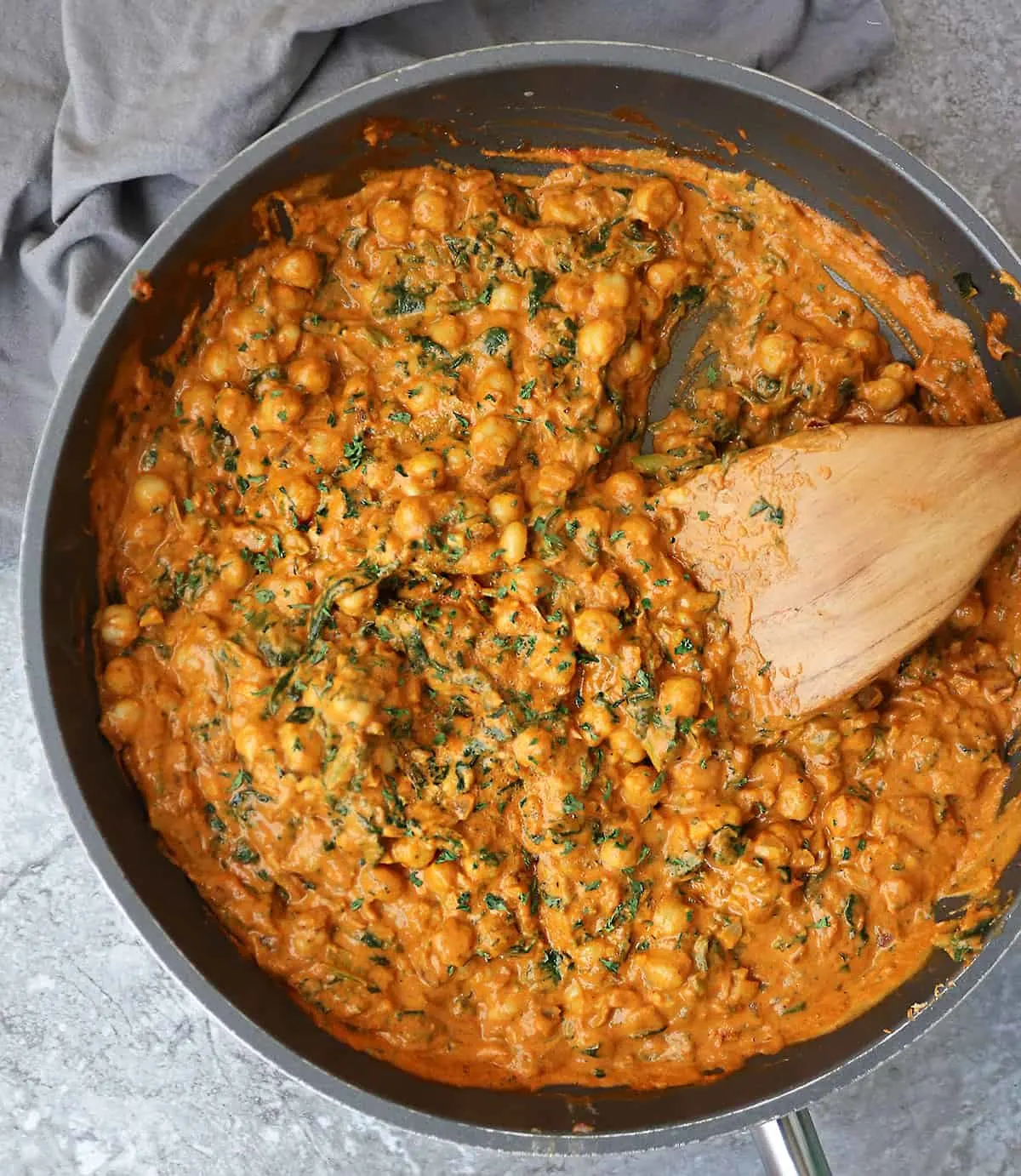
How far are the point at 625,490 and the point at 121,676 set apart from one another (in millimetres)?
1291

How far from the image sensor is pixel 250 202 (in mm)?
2643

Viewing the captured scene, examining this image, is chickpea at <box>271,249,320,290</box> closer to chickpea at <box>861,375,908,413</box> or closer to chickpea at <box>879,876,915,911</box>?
chickpea at <box>861,375,908,413</box>

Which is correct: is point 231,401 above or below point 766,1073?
above

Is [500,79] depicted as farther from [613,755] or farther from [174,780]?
[174,780]

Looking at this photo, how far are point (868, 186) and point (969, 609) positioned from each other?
1.13 metres

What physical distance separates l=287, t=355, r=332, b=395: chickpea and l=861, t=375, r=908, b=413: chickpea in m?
1.39

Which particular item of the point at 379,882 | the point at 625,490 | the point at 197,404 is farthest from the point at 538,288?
the point at 379,882

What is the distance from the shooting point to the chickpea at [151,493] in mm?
2613

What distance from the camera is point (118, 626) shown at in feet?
8.45

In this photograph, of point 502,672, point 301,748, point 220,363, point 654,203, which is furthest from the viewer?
point 654,203

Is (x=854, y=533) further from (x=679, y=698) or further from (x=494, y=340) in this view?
(x=494, y=340)

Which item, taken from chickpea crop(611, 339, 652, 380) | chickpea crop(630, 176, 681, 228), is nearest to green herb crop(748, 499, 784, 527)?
chickpea crop(611, 339, 652, 380)

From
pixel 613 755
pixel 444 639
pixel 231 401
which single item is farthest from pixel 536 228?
pixel 613 755

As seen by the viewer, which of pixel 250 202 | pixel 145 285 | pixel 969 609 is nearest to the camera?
pixel 145 285
